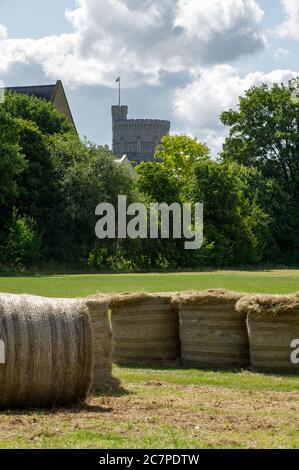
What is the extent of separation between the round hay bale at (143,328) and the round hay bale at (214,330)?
40 cm

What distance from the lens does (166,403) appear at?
11484 millimetres

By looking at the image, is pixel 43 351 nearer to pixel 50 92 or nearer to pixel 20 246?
pixel 20 246

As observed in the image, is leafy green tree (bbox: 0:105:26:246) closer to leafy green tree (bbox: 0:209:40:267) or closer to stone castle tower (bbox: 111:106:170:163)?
leafy green tree (bbox: 0:209:40:267)

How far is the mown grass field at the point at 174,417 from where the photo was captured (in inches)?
344

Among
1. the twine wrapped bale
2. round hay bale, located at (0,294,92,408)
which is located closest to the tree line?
the twine wrapped bale

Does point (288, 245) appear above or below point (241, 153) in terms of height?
below

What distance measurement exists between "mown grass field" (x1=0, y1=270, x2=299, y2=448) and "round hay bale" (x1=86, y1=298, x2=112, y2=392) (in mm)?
361

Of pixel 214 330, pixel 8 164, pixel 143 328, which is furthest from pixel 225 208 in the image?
pixel 214 330

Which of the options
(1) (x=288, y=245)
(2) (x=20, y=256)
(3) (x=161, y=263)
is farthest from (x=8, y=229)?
(1) (x=288, y=245)
